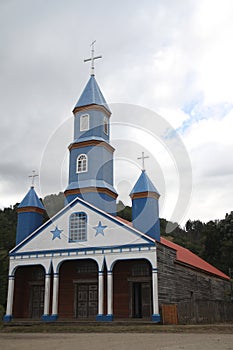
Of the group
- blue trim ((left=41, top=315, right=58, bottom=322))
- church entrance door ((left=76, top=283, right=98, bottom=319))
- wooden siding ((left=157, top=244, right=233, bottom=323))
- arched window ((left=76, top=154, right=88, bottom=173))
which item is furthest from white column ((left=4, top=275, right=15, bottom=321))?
wooden siding ((left=157, top=244, right=233, bottom=323))

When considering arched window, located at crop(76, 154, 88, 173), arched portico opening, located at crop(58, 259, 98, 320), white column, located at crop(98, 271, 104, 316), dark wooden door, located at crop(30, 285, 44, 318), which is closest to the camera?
white column, located at crop(98, 271, 104, 316)

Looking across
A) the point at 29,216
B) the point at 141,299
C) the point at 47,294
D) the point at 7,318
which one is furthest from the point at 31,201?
the point at 141,299

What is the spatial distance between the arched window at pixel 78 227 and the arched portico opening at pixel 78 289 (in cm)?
195

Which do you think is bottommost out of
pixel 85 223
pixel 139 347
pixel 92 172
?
pixel 139 347

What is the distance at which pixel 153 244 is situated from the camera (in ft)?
74.4

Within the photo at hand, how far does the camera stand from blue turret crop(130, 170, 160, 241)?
24.8 meters

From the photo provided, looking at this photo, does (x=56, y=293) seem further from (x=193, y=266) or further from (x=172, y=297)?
(x=193, y=266)

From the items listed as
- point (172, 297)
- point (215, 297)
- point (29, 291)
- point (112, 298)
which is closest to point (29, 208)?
point (29, 291)

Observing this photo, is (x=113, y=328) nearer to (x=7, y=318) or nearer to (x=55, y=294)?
(x=55, y=294)

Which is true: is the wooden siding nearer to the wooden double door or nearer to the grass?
the grass

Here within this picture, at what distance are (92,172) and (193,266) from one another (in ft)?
32.1

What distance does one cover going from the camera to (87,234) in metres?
24.5

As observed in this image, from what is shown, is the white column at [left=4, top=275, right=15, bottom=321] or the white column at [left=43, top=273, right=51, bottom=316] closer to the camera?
the white column at [left=43, top=273, right=51, bottom=316]

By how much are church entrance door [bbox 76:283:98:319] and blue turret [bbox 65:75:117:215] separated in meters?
5.09
